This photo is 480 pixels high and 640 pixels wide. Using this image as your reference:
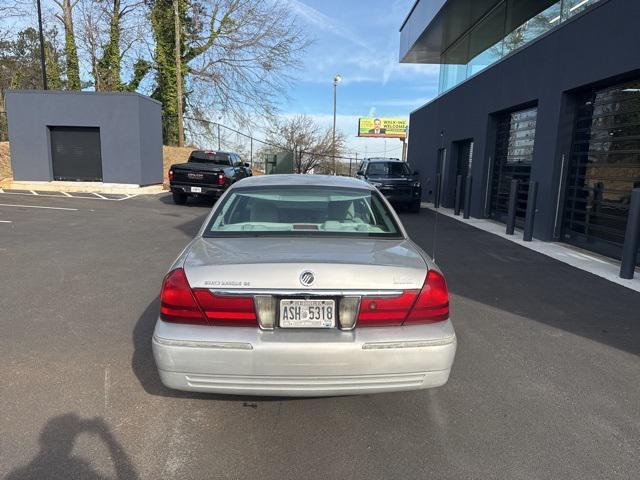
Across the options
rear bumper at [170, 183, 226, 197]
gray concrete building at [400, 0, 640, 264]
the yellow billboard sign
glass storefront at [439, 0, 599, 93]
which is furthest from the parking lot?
the yellow billboard sign

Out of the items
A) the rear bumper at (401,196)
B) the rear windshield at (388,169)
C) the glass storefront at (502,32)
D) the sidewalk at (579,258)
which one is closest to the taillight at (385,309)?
the sidewalk at (579,258)

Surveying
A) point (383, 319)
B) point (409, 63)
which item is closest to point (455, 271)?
point (383, 319)

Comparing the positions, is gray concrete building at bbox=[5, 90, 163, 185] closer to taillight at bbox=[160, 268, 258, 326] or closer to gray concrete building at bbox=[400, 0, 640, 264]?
gray concrete building at bbox=[400, 0, 640, 264]

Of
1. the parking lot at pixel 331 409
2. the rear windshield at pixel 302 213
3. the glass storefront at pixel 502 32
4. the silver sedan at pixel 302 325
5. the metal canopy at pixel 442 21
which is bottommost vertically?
the parking lot at pixel 331 409

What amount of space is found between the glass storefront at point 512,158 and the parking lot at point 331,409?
643cm

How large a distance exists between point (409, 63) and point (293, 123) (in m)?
15.4

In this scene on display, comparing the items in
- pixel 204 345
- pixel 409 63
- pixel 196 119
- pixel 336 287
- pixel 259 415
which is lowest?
pixel 259 415

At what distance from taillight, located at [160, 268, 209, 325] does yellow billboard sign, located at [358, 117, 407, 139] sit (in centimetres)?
7325

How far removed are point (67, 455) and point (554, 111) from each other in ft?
32.9

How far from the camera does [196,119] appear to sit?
31.4 metres

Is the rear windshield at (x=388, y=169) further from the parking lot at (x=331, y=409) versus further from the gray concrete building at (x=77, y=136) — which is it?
the parking lot at (x=331, y=409)

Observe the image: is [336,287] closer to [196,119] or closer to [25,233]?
[25,233]

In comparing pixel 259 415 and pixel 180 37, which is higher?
pixel 180 37

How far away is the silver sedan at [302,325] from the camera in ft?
7.97
